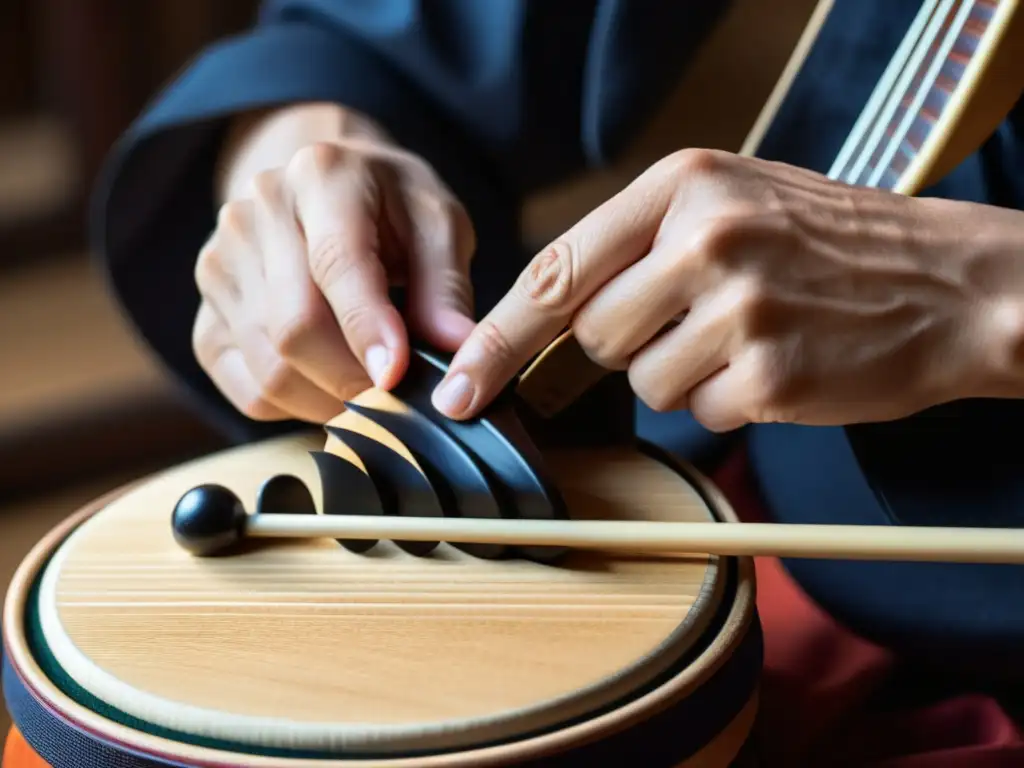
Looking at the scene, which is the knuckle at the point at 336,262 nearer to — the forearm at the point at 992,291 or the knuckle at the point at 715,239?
the knuckle at the point at 715,239

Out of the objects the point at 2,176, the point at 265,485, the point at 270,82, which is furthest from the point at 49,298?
the point at 265,485

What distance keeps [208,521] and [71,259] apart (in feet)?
6.46

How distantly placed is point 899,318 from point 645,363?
0.12 m

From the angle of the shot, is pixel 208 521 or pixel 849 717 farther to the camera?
pixel 849 717

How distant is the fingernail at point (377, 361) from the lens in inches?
21.7

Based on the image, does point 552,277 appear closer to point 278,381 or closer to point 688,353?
point 688,353

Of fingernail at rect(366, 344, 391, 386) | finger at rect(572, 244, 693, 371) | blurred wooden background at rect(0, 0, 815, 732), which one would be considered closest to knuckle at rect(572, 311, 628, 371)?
finger at rect(572, 244, 693, 371)

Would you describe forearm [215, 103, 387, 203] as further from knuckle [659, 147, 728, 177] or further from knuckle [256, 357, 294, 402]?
knuckle [659, 147, 728, 177]

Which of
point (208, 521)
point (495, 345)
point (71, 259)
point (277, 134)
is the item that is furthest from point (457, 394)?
point (71, 259)

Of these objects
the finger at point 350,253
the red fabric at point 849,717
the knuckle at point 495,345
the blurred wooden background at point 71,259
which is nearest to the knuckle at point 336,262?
the finger at point 350,253

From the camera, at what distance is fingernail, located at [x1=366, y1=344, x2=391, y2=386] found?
21.7 inches

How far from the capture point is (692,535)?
1.50 ft

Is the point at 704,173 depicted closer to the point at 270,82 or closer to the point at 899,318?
the point at 899,318

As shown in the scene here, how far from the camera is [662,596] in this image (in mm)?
452
